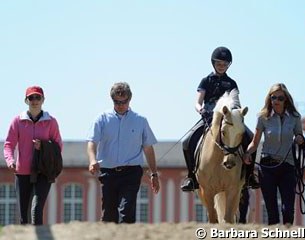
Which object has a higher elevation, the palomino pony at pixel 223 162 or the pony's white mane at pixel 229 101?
the pony's white mane at pixel 229 101

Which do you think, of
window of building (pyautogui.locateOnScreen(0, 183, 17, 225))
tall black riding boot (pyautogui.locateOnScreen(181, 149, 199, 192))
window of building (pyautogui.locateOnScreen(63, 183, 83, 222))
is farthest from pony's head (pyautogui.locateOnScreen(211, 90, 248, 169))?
window of building (pyautogui.locateOnScreen(0, 183, 17, 225))

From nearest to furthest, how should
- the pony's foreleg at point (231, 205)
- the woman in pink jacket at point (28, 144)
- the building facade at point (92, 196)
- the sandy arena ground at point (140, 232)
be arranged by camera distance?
the sandy arena ground at point (140, 232) < the woman in pink jacket at point (28, 144) < the pony's foreleg at point (231, 205) < the building facade at point (92, 196)

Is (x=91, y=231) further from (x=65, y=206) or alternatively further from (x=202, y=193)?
(x=65, y=206)

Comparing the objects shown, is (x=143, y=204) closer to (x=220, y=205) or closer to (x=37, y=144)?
(x=220, y=205)

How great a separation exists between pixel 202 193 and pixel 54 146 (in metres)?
2.46

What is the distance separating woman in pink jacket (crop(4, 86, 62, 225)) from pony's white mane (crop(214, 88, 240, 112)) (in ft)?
7.49

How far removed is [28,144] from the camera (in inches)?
491

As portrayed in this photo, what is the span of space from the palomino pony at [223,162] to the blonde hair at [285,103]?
612mm

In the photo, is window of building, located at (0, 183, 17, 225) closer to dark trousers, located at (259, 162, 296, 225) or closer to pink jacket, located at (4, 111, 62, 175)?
pink jacket, located at (4, 111, 62, 175)

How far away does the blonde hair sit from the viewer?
1270cm

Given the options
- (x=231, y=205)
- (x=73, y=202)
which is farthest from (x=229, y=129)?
(x=73, y=202)

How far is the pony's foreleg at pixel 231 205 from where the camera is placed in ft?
43.6

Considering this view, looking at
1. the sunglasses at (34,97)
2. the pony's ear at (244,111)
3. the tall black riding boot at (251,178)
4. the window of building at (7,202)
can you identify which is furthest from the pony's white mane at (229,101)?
the window of building at (7,202)

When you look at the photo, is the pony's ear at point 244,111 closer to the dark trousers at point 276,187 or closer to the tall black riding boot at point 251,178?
the tall black riding boot at point 251,178
